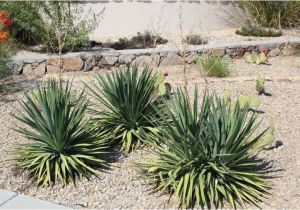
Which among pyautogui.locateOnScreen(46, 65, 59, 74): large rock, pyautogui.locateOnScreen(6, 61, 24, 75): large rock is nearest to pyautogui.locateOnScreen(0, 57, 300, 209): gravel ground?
pyautogui.locateOnScreen(6, 61, 24, 75): large rock

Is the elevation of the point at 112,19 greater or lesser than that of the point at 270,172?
greater

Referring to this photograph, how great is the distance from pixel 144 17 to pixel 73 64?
3052mm

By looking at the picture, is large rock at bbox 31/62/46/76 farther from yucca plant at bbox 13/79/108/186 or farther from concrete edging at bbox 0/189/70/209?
concrete edging at bbox 0/189/70/209

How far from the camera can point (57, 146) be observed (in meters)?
4.52

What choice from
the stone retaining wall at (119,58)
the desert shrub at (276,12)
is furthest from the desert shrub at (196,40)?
the desert shrub at (276,12)

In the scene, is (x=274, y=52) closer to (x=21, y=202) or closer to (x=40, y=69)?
(x=40, y=69)

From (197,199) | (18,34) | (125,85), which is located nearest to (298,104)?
(125,85)

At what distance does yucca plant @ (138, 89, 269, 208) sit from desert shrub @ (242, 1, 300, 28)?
784cm

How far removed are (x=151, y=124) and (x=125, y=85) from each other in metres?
0.50

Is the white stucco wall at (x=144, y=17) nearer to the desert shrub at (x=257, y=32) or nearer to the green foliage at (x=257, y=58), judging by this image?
the desert shrub at (x=257, y=32)

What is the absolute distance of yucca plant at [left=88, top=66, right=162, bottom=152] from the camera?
5020 millimetres

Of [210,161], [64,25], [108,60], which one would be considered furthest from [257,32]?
[210,161]

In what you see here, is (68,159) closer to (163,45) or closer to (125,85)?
(125,85)

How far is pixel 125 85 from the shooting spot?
5.05 metres
